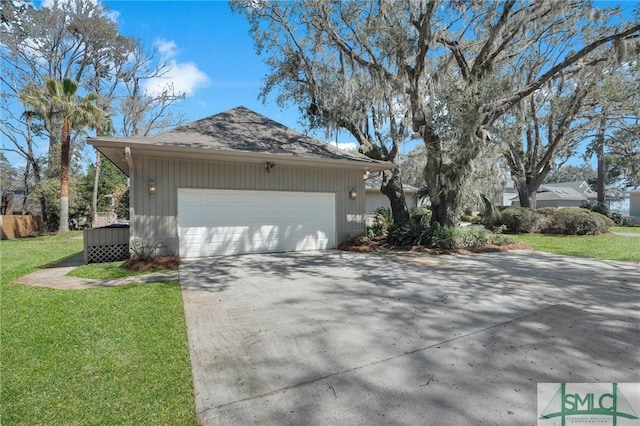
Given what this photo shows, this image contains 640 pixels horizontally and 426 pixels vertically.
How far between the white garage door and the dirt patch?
92 cm

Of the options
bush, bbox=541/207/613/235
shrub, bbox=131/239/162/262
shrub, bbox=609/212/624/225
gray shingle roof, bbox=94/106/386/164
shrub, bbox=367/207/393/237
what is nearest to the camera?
shrub, bbox=131/239/162/262

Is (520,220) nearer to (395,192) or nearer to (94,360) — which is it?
(395,192)

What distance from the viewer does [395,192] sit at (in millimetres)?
12398

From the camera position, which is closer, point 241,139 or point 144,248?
point 144,248

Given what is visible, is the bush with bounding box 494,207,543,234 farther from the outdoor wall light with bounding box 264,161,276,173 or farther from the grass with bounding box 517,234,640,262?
the outdoor wall light with bounding box 264,161,276,173

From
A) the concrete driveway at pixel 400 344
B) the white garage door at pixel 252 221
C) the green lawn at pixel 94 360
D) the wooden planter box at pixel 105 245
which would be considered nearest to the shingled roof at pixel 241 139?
the white garage door at pixel 252 221

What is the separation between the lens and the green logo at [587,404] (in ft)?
7.04

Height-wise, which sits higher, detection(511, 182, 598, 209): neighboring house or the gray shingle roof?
the gray shingle roof

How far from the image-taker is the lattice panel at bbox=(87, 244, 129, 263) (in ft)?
25.5

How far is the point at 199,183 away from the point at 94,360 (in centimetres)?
614

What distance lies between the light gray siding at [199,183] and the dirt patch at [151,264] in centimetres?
78

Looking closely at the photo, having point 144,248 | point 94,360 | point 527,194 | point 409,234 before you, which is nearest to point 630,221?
point 527,194

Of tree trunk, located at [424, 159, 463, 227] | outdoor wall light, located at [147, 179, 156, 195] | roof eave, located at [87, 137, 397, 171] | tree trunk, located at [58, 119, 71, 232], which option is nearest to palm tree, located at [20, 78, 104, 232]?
tree trunk, located at [58, 119, 71, 232]

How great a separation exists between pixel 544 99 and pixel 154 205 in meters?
17.2
